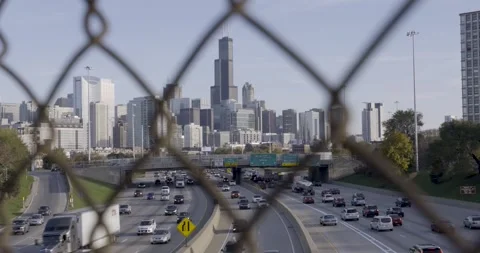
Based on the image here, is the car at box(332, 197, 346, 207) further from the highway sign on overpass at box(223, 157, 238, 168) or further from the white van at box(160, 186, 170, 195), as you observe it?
the highway sign on overpass at box(223, 157, 238, 168)

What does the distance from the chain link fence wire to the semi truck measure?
0.20ft

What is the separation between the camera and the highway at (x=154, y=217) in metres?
15.5

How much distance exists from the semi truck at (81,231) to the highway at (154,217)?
33cm

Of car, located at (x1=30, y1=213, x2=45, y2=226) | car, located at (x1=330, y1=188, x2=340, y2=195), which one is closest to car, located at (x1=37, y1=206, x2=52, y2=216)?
car, located at (x1=30, y1=213, x2=45, y2=226)

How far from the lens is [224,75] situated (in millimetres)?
2461

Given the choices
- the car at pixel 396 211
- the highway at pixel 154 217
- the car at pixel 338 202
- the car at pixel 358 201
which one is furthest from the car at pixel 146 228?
the car at pixel 338 202

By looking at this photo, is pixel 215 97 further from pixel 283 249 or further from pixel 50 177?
pixel 50 177

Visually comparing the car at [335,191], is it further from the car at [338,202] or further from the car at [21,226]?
the car at [21,226]

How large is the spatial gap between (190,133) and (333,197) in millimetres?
25869

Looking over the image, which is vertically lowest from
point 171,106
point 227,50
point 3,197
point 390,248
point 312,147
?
point 390,248

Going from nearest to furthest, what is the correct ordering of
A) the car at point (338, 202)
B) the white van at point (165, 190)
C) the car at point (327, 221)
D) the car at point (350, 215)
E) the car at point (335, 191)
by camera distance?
the car at point (327, 221), the car at point (350, 215), the car at point (338, 202), the car at point (335, 191), the white van at point (165, 190)

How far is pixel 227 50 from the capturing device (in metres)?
2.12

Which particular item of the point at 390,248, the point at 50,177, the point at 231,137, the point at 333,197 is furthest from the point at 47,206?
the point at 231,137

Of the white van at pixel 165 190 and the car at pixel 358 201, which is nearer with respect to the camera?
the car at pixel 358 201
